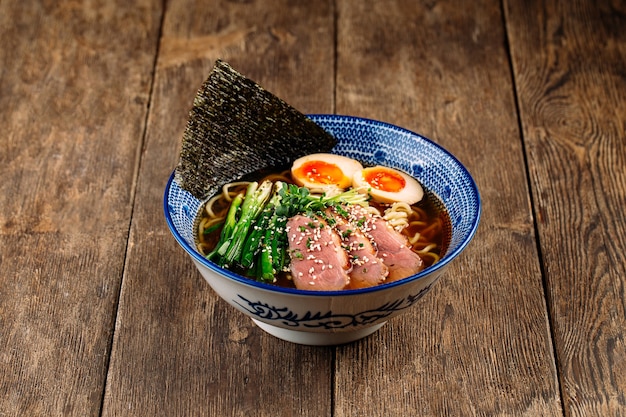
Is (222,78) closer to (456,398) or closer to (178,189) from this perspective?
(178,189)

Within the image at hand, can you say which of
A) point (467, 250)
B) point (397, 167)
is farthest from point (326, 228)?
point (467, 250)

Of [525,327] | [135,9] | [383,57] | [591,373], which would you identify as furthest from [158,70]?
[591,373]

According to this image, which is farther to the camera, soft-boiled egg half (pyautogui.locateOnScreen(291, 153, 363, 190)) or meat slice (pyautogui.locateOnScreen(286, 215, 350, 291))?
soft-boiled egg half (pyautogui.locateOnScreen(291, 153, 363, 190))

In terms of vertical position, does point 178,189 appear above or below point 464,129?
above

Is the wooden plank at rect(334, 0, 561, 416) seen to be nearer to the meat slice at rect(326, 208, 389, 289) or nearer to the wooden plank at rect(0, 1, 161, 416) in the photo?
the meat slice at rect(326, 208, 389, 289)

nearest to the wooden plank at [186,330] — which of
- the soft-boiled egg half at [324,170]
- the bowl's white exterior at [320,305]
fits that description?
the bowl's white exterior at [320,305]

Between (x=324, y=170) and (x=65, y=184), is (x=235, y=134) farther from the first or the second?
(x=65, y=184)

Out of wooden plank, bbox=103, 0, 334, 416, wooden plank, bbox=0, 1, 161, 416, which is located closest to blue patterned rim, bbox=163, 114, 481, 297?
wooden plank, bbox=103, 0, 334, 416
